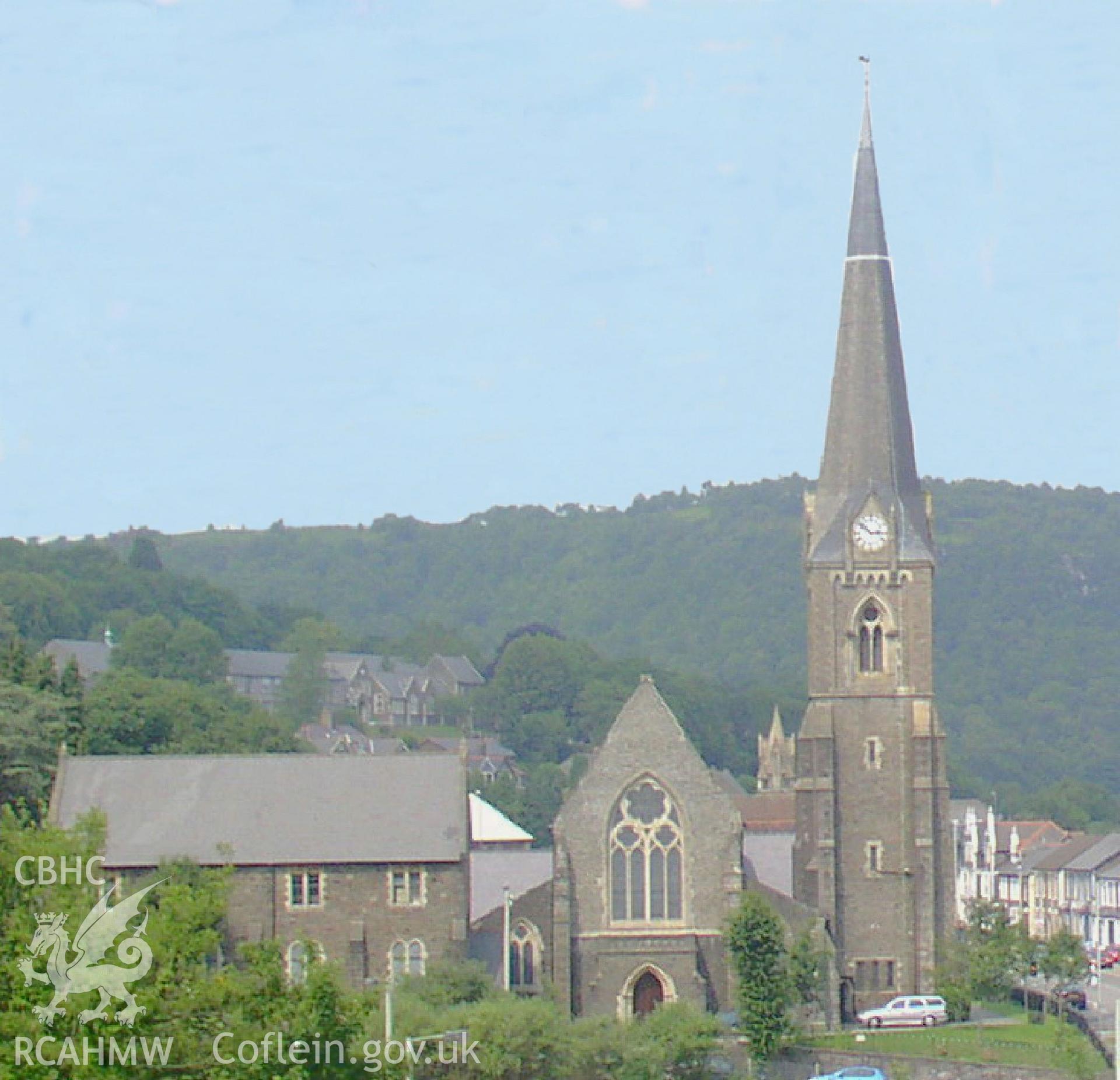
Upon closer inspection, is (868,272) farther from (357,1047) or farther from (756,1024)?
(357,1047)

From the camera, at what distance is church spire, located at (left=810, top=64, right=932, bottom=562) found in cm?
9188

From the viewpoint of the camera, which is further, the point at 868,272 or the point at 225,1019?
the point at 868,272

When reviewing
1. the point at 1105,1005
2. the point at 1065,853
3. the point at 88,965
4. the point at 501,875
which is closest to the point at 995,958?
the point at 1105,1005

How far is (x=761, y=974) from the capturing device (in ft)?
255

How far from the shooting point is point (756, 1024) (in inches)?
2995

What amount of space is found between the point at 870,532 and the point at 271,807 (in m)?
22.2

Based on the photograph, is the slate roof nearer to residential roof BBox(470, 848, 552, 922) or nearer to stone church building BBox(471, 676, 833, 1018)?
residential roof BBox(470, 848, 552, 922)

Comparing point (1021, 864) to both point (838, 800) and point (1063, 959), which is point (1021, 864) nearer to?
point (838, 800)

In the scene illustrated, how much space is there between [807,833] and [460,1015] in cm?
2555

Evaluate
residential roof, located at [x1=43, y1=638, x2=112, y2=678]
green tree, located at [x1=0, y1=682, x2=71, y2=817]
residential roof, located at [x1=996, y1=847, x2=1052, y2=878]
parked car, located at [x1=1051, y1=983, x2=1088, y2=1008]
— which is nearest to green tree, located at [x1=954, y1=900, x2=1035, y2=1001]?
parked car, located at [x1=1051, y1=983, x2=1088, y2=1008]

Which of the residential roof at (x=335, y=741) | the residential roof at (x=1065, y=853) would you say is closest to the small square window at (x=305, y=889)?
the residential roof at (x=1065, y=853)

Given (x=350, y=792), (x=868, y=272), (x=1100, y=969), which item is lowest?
(x=1100, y=969)

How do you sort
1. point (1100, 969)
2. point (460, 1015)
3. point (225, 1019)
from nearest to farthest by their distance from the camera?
point (225, 1019) → point (460, 1015) → point (1100, 969)

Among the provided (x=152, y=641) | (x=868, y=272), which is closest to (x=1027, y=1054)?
(x=868, y=272)
